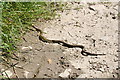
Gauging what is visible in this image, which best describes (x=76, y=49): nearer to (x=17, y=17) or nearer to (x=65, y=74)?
(x=65, y=74)

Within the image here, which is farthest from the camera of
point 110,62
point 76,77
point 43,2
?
point 43,2

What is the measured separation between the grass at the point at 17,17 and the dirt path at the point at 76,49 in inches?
3.3

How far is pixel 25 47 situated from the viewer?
89.5 inches

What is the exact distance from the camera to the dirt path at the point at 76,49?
202cm

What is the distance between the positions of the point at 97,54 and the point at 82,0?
1059 mm

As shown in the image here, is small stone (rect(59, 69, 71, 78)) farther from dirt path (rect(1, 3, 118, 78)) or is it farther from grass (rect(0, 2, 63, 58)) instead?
grass (rect(0, 2, 63, 58))

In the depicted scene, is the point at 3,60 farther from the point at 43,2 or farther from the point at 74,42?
the point at 43,2

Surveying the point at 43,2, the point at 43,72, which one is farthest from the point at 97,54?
the point at 43,2

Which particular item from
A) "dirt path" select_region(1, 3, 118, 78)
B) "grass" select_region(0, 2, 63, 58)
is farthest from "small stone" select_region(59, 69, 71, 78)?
"grass" select_region(0, 2, 63, 58)

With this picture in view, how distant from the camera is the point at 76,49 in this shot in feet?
7.49

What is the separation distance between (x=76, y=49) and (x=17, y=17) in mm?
628

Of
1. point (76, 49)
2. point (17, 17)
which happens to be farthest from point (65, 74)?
point (17, 17)

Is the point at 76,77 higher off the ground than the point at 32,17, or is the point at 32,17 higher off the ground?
the point at 32,17

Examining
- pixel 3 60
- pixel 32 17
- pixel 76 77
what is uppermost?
pixel 32 17
